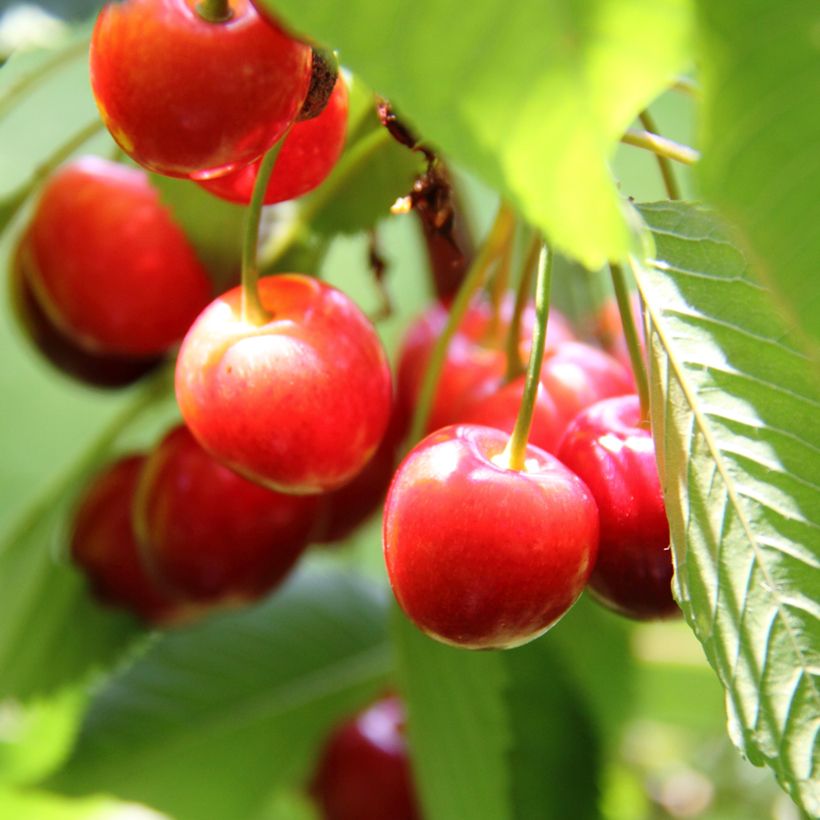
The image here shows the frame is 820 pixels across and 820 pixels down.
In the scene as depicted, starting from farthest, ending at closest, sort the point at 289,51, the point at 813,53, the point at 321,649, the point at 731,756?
the point at 731,756 < the point at 321,649 < the point at 289,51 < the point at 813,53

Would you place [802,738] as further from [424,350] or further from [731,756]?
[731,756]

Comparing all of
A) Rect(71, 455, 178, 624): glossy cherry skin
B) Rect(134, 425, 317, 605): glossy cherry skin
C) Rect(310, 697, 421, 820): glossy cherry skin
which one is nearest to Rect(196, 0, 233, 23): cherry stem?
Rect(134, 425, 317, 605): glossy cherry skin

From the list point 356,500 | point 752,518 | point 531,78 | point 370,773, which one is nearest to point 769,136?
point 531,78

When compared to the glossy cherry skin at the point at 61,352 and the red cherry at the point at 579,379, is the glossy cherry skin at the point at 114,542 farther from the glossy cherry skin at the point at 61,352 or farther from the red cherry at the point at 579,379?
the red cherry at the point at 579,379

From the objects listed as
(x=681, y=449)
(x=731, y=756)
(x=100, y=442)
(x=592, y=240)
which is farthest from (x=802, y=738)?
(x=731, y=756)

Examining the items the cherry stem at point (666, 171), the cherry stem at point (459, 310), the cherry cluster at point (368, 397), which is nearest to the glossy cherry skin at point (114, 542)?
the cherry cluster at point (368, 397)

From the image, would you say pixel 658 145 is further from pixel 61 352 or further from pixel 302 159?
pixel 61 352
